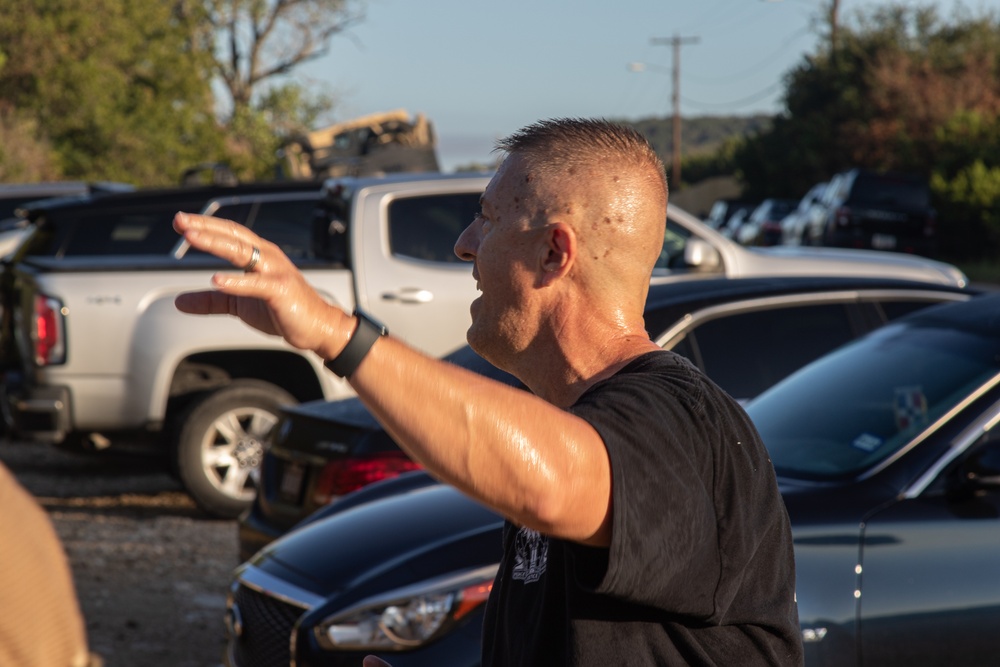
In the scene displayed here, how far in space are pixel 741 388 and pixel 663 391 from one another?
159 inches

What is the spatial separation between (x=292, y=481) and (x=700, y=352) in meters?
1.91

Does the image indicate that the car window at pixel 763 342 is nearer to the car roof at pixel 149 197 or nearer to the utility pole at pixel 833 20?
the car roof at pixel 149 197

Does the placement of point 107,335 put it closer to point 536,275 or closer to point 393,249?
point 393,249

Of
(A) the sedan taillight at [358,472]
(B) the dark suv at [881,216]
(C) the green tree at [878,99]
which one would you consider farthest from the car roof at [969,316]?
(C) the green tree at [878,99]

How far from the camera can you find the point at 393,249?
864 centimetres

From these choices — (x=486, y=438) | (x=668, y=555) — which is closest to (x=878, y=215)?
(x=668, y=555)

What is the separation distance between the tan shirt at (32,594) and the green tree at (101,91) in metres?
30.7

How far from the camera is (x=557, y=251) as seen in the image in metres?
1.88

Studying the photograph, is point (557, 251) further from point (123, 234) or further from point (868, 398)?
point (123, 234)

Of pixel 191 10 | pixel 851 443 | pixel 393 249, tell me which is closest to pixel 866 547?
pixel 851 443

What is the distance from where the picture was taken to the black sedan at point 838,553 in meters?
3.67

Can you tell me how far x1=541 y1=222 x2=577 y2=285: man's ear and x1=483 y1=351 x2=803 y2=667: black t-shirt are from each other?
176mm

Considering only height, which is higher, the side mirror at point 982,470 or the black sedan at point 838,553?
the side mirror at point 982,470

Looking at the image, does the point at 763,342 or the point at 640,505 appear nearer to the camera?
the point at 640,505
